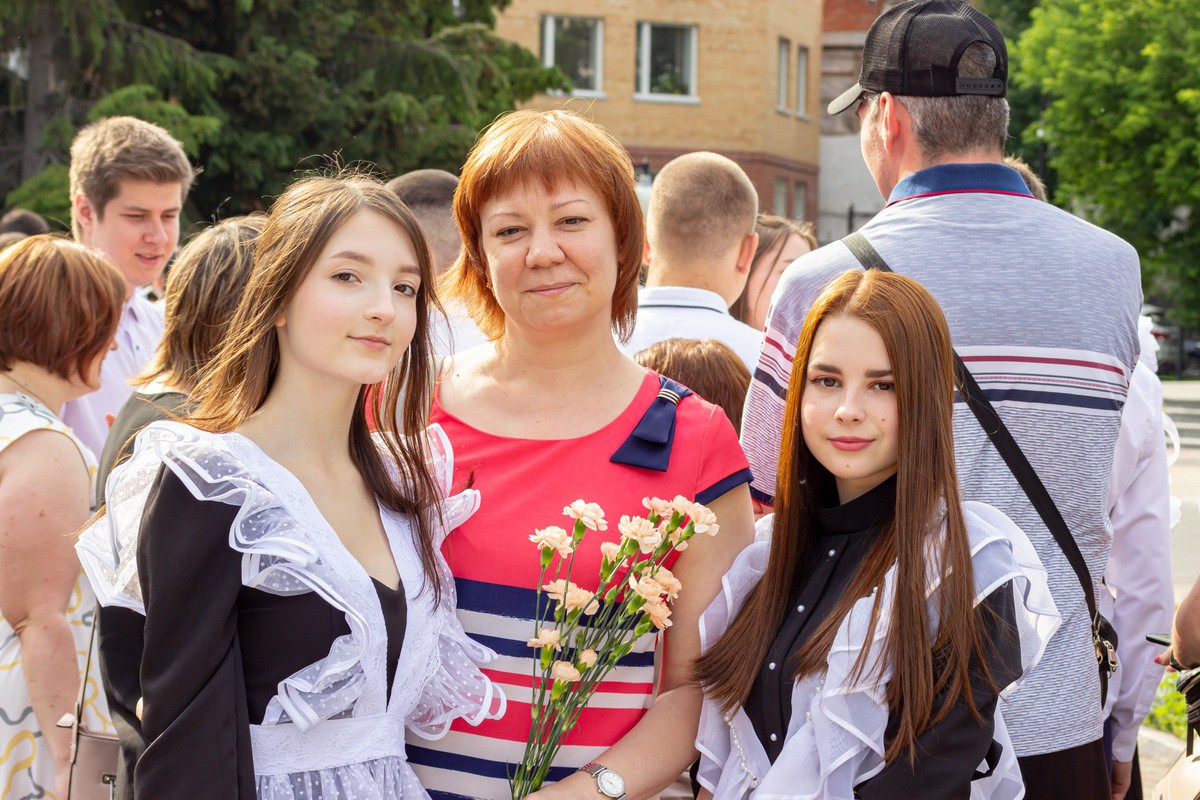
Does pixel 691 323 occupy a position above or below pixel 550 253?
below

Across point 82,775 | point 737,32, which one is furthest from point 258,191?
point 737,32

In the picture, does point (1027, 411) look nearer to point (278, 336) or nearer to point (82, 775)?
point (278, 336)

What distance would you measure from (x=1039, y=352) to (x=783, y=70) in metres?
33.6

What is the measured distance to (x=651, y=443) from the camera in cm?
261

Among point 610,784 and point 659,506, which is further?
point 610,784

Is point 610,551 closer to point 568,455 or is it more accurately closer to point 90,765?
point 568,455

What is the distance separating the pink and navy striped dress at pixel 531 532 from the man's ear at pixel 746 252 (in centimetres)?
263

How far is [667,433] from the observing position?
2.61 metres

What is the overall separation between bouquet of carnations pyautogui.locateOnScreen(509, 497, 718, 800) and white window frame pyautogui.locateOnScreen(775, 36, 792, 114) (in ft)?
109

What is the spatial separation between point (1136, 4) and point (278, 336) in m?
32.8

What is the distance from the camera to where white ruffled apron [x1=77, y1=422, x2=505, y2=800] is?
2.15 metres

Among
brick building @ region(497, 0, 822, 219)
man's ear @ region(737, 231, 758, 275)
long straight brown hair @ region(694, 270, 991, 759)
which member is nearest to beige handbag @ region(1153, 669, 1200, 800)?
long straight brown hair @ region(694, 270, 991, 759)

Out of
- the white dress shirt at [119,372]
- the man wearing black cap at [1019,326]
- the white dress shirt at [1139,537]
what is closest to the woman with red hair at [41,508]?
the white dress shirt at [119,372]

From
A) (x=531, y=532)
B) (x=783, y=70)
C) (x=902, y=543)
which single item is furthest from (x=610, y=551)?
(x=783, y=70)
